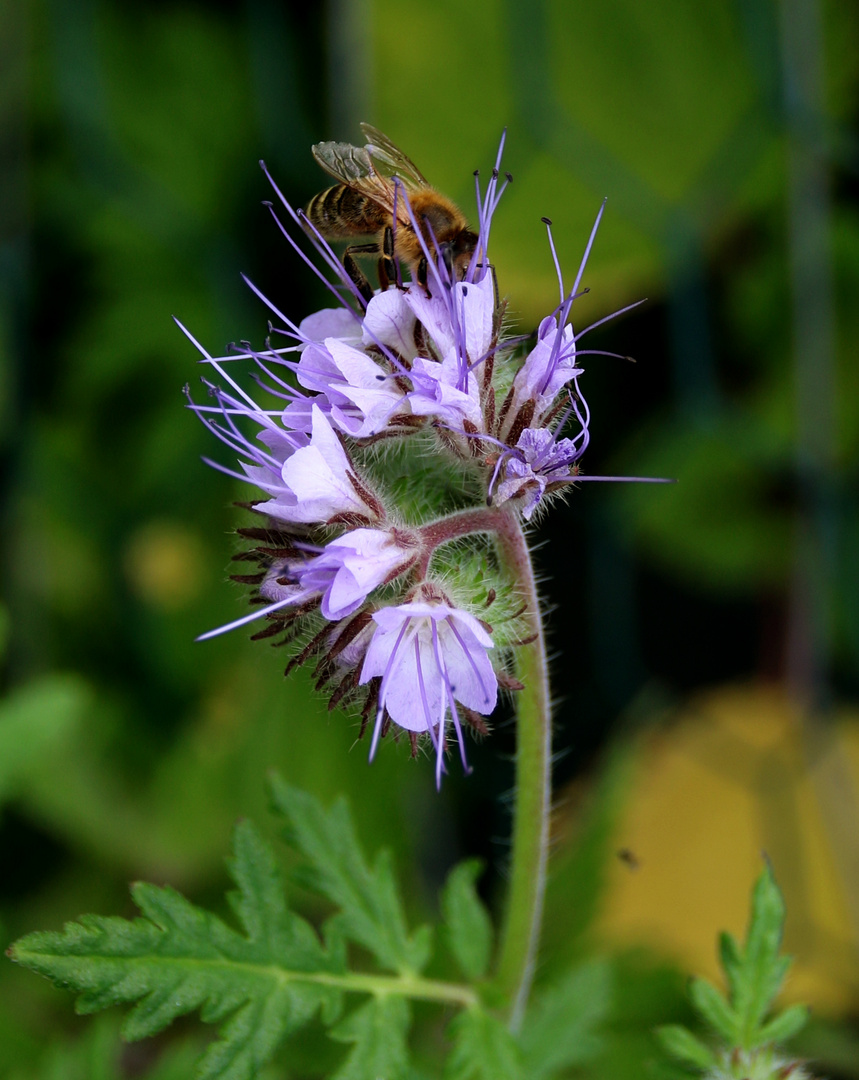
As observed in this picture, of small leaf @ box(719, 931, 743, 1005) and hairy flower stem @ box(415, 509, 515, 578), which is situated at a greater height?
hairy flower stem @ box(415, 509, 515, 578)

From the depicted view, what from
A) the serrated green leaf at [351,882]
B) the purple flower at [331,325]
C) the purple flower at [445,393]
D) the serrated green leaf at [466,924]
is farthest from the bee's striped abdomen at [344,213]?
the serrated green leaf at [466,924]

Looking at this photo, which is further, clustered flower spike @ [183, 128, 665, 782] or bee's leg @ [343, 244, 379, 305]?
bee's leg @ [343, 244, 379, 305]

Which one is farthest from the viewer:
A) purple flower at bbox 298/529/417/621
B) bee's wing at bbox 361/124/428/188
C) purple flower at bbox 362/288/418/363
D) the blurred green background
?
the blurred green background

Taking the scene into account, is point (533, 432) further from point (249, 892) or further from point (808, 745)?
point (808, 745)

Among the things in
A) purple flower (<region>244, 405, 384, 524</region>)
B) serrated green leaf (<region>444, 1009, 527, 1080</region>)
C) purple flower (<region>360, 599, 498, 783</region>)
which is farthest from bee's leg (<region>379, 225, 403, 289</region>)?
serrated green leaf (<region>444, 1009, 527, 1080</region>)

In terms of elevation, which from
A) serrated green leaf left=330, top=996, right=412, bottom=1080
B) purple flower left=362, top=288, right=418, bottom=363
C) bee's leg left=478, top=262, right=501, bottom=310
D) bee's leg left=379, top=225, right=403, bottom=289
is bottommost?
serrated green leaf left=330, top=996, right=412, bottom=1080

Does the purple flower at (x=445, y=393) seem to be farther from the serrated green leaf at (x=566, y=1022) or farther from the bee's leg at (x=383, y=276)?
the serrated green leaf at (x=566, y=1022)

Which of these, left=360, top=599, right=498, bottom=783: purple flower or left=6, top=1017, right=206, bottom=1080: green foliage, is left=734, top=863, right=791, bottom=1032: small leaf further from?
left=6, top=1017, right=206, bottom=1080: green foliage
